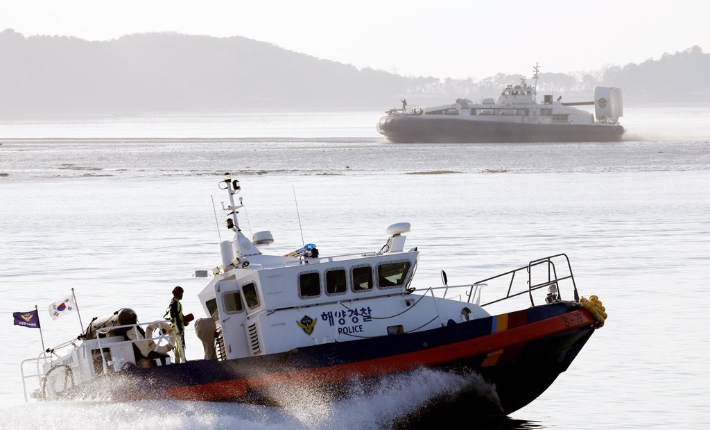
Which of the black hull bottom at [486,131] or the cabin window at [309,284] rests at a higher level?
the cabin window at [309,284]

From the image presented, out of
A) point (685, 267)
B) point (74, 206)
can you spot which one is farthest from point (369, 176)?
point (685, 267)

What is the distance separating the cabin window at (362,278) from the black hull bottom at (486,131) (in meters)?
87.6

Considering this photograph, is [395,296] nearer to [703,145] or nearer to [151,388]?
[151,388]

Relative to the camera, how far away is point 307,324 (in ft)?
58.1

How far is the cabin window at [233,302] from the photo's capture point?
58.4ft

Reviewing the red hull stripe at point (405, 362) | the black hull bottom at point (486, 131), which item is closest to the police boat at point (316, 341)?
the red hull stripe at point (405, 362)

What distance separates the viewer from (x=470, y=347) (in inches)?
710

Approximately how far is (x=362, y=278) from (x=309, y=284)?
34.4 inches

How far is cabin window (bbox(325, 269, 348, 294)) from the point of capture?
58.2 ft

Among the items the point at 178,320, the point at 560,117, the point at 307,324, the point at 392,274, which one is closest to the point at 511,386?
the point at 392,274

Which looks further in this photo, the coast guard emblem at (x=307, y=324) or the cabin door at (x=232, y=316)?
the cabin door at (x=232, y=316)

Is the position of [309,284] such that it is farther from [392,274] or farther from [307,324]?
[392,274]

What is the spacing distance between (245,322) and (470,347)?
3.57 metres

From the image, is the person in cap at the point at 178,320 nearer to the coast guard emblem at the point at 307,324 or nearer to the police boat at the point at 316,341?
the police boat at the point at 316,341
